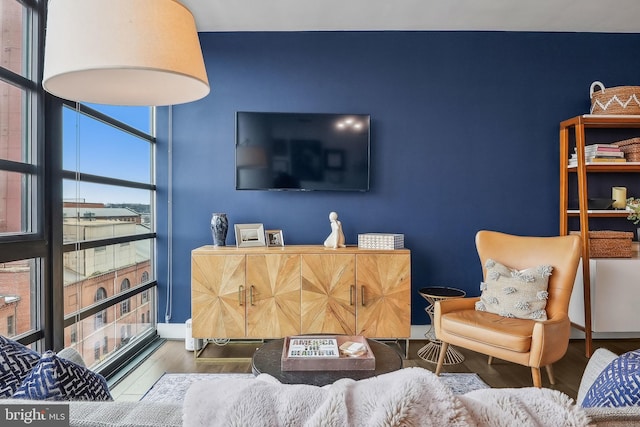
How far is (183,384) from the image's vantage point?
2512 millimetres

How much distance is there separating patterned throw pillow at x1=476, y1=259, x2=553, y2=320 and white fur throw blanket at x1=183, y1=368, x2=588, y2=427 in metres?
2.10

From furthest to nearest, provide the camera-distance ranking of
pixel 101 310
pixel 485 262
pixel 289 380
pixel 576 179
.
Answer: pixel 576 179, pixel 485 262, pixel 101 310, pixel 289 380

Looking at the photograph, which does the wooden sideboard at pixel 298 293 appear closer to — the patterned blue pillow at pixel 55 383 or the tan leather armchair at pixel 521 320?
the tan leather armchair at pixel 521 320

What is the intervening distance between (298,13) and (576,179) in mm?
2832

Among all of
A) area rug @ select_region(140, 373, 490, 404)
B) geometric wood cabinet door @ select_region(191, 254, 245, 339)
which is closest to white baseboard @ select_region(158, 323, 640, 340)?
geometric wood cabinet door @ select_region(191, 254, 245, 339)

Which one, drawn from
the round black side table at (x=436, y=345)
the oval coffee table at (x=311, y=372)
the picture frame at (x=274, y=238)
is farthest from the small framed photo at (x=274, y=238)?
the oval coffee table at (x=311, y=372)

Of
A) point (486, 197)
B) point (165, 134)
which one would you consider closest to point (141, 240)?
point (165, 134)

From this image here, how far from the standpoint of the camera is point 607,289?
298 cm

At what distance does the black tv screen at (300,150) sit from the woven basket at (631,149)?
7.06ft

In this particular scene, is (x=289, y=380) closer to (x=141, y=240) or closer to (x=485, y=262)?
(x=485, y=262)

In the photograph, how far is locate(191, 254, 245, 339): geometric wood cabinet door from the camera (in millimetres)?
2924

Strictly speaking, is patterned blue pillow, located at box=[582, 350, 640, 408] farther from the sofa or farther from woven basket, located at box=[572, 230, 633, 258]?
woven basket, located at box=[572, 230, 633, 258]

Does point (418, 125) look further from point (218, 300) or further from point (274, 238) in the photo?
point (218, 300)

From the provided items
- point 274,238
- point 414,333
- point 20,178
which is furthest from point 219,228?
point 414,333
